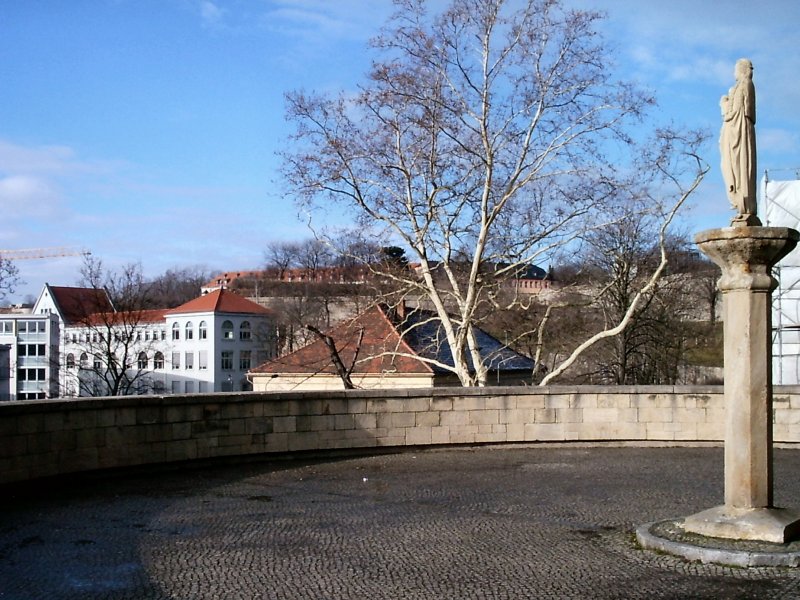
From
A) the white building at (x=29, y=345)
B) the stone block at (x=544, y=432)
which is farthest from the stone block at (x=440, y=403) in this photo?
the white building at (x=29, y=345)

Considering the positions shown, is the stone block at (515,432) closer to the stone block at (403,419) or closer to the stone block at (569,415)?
the stone block at (569,415)

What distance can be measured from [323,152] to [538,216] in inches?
210

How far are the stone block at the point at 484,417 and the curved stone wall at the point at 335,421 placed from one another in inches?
0.7

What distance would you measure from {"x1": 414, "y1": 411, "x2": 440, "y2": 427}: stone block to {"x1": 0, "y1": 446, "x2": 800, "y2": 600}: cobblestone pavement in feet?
3.91

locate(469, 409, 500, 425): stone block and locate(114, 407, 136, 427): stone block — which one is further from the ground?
locate(114, 407, 136, 427): stone block

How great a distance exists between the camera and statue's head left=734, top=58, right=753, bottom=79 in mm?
8172

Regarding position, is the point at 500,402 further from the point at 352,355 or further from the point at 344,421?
the point at 352,355

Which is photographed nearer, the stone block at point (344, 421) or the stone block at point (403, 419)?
the stone block at point (344, 421)

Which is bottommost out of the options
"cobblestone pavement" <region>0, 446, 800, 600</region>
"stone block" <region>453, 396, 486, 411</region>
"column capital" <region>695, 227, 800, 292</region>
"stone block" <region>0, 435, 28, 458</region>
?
"cobblestone pavement" <region>0, 446, 800, 600</region>

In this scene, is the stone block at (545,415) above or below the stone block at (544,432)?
above

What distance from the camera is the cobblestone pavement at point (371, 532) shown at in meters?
6.75

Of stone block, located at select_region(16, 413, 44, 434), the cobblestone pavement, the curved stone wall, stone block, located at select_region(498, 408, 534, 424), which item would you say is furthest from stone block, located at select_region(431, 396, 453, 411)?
stone block, located at select_region(16, 413, 44, 434)

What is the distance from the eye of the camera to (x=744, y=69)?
8.18 m

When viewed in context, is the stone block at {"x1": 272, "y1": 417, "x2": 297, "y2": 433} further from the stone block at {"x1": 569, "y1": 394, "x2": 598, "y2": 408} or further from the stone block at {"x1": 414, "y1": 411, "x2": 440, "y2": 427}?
the stone block at {"x1": 569, "y1": 394, "x2": 598, "y2": 408}
